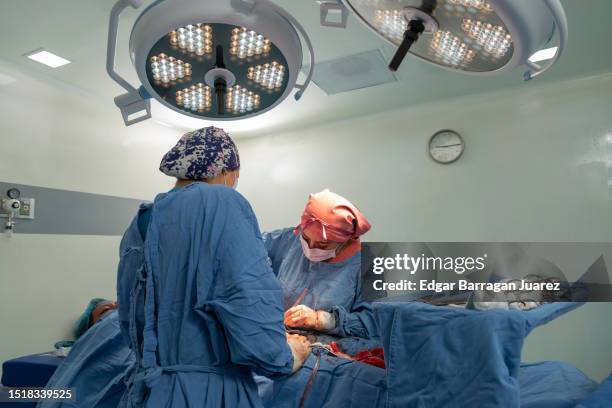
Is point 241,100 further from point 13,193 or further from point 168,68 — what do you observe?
point 13,193

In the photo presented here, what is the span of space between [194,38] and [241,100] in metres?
0.23

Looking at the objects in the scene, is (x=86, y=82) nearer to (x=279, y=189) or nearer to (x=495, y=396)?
(x=279, y=189)

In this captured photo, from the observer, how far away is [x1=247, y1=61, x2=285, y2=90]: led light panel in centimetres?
104

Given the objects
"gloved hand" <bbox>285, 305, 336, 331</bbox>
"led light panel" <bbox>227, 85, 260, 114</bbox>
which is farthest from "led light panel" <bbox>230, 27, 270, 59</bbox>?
"gloved hand" <bbox>285, 305, 336, 331</bbox>

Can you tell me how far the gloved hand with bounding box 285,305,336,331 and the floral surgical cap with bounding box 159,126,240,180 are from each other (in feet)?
2.94

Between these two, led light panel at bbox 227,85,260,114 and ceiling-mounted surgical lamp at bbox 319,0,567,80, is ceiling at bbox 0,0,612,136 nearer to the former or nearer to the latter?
led light panel at bbox 227,85,260,114

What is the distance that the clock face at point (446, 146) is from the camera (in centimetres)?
331

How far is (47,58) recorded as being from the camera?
2.89m

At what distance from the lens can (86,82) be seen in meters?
3.25

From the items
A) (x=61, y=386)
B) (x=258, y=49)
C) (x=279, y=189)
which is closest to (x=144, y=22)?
(x=258, y=49)

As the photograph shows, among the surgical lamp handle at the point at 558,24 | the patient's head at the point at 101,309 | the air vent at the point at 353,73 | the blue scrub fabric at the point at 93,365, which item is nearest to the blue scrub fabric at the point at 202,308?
the blue scrub fabric at the point at 93,365

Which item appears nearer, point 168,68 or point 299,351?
point 168,68

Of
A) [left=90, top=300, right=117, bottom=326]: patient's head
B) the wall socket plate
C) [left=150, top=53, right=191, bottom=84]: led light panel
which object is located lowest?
[left=90, top=300, right=117, bottom=326]: patient's head

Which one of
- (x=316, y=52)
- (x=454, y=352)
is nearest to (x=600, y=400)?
(x=454, y=352)
